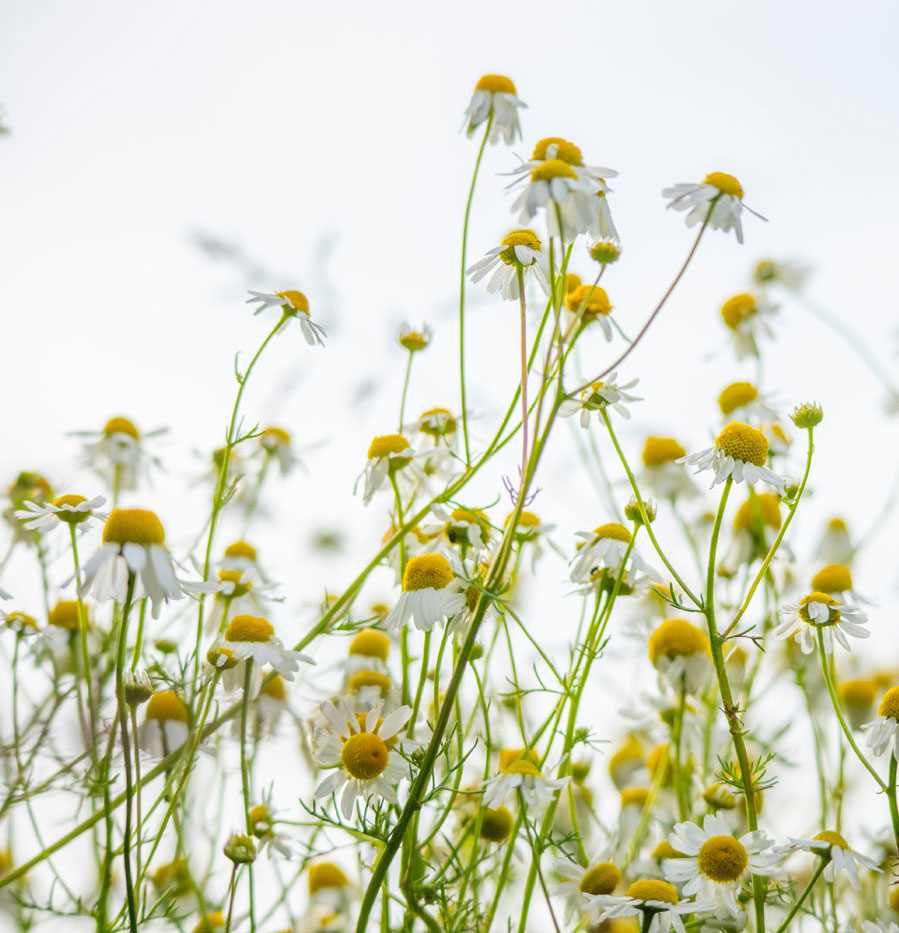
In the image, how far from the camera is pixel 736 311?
2.15m

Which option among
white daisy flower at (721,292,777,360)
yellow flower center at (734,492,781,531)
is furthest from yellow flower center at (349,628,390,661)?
white daisy flower at (721,292,777,360)

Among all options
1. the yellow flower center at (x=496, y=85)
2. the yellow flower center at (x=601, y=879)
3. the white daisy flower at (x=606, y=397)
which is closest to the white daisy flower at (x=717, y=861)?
the yellow flower center at (x=601, y=879)

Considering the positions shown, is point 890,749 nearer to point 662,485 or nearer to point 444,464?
point 444,464

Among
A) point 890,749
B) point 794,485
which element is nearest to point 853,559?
point 794,485

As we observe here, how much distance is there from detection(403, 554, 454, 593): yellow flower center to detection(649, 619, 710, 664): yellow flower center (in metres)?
0.44

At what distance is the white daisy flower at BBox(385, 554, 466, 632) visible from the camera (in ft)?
3.45

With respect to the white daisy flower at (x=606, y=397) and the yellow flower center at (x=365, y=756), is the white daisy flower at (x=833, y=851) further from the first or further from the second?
the white daisy flower at (x=606, y=397)

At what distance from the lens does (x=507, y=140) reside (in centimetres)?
113

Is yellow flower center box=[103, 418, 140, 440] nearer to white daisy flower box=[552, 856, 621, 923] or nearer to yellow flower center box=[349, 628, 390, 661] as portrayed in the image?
yellow flower center box=[349, 628, 390, 661]

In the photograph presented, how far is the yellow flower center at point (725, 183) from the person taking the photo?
1061 mm

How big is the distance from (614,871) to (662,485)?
843 millimetres

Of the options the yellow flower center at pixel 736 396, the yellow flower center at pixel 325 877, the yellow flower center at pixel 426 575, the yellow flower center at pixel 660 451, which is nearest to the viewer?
the yellow flower center at pixel 426 575

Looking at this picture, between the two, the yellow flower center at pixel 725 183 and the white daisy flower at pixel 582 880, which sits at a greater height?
the yellow flower center at pixel 725 183

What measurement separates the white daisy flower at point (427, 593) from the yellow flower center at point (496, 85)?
533 mm
